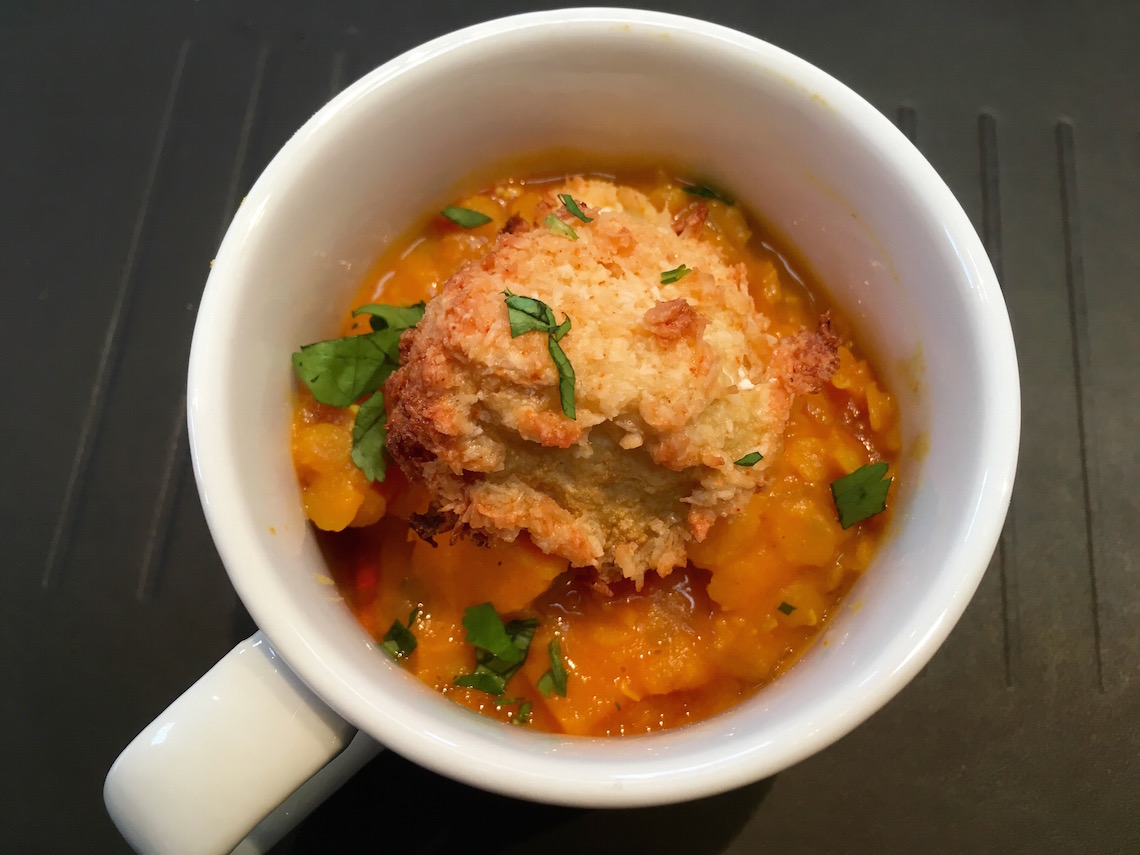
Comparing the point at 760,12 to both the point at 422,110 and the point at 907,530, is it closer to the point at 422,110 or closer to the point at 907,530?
the point at 422,110

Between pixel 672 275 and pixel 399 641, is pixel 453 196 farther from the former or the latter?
pixel 399 641

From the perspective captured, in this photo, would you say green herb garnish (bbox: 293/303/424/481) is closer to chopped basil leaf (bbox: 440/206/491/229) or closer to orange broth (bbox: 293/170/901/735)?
orange broth (bbox: 293/170/901/735)

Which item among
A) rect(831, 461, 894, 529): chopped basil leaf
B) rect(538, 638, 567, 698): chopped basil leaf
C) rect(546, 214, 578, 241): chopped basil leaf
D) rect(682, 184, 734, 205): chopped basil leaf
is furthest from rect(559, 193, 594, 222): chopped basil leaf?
rect(538, 638, 567, 698): chopped basil leaf

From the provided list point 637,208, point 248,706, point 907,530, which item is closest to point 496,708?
point 248,706

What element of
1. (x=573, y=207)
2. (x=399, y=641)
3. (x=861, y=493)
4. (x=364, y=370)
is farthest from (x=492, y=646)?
(x=573, y=207)

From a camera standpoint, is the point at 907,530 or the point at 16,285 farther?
the point at 16,285
